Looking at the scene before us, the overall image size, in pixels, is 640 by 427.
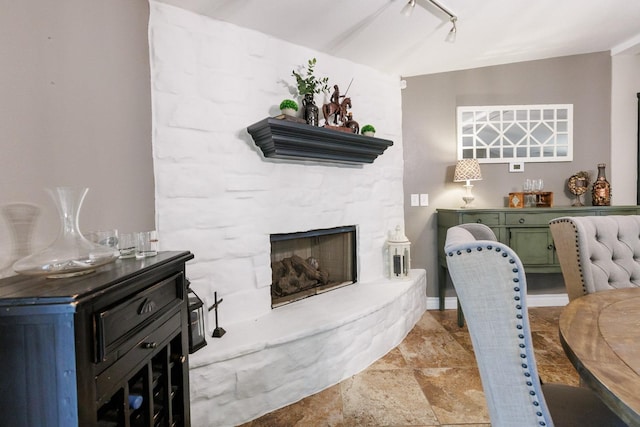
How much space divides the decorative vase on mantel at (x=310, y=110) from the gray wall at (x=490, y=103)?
131cm

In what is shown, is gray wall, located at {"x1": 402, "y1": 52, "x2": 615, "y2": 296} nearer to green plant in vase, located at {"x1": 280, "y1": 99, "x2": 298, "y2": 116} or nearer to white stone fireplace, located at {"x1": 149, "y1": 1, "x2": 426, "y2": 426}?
white stone fireplace, located at {"x1": 149, "y1": 1, "x2": 426, "y2": 426}

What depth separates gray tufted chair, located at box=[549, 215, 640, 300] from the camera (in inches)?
52.8

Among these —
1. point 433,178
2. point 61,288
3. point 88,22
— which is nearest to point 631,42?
point 433,178

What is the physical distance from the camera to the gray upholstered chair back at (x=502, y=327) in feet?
1.99

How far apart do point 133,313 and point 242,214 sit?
1.10 m

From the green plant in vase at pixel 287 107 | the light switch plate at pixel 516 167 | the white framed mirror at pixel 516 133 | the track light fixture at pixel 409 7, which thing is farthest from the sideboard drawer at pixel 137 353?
the light switch plate at pixel 516 167

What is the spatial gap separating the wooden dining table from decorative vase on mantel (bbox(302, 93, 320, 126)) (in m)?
1.71

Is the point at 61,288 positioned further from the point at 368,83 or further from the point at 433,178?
the point at 433,178

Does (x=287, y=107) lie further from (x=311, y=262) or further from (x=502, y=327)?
(x=502, y=327)

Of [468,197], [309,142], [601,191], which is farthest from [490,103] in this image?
[309,142]

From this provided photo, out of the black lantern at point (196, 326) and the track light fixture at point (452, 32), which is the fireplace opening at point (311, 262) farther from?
the track light fixture at point (452, 32)

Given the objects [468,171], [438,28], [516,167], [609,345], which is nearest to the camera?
[609,345]

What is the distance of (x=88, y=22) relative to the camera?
4.21 feet

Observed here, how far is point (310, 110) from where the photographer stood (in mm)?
2154
